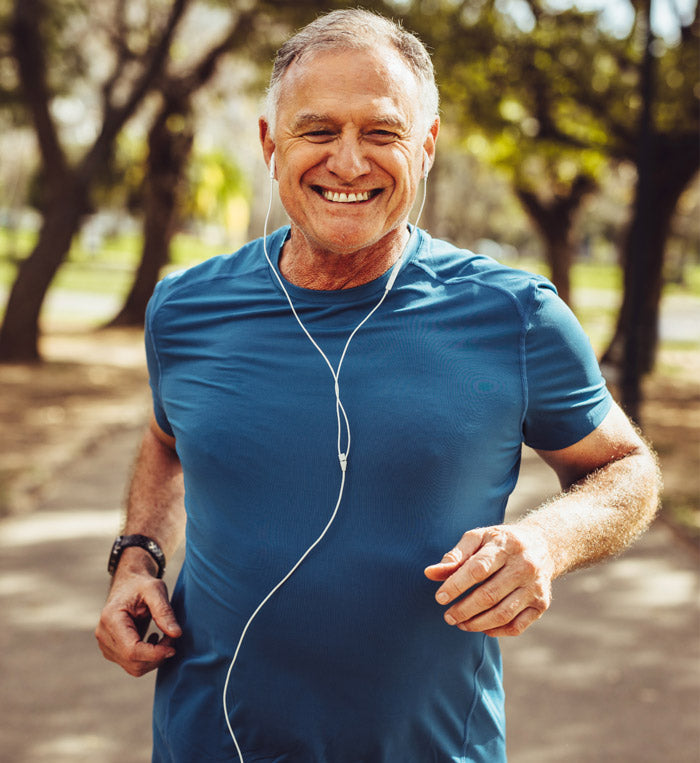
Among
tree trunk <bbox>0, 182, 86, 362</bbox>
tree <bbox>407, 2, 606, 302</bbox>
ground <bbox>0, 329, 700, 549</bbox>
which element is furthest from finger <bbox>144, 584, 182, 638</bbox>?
tree trunk <bbox>0, 182, 86, 362</bbox>

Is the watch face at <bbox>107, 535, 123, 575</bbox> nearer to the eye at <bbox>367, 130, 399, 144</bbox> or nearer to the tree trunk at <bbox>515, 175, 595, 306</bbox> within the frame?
the eye at <bbox>367, 130, 399, 144</bbox>

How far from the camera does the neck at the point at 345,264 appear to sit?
6.66 ft

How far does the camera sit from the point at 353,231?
1.98 metres

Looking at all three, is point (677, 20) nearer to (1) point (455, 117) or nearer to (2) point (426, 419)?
(1) point (455, 117)

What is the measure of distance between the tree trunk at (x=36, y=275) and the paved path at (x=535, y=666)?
26.5 ft

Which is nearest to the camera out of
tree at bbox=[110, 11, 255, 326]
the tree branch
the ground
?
the ground

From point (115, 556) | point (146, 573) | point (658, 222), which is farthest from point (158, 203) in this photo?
point (146, 573)

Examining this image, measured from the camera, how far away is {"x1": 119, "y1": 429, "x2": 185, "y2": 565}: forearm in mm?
2383

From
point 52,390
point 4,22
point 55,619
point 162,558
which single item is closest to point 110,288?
point 4,22

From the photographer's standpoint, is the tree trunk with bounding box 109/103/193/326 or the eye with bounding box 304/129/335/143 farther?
the tree trunk with bounding box 109/103/193/326

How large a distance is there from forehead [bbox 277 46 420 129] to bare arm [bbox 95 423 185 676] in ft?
3.07

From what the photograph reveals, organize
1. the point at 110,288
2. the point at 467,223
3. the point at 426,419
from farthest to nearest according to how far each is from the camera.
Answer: the point at 467,223
the point at 110,288
the point at 426,419

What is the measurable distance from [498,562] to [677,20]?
12.8m

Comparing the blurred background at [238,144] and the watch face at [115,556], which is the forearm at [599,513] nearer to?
the watch face at [115,556]
